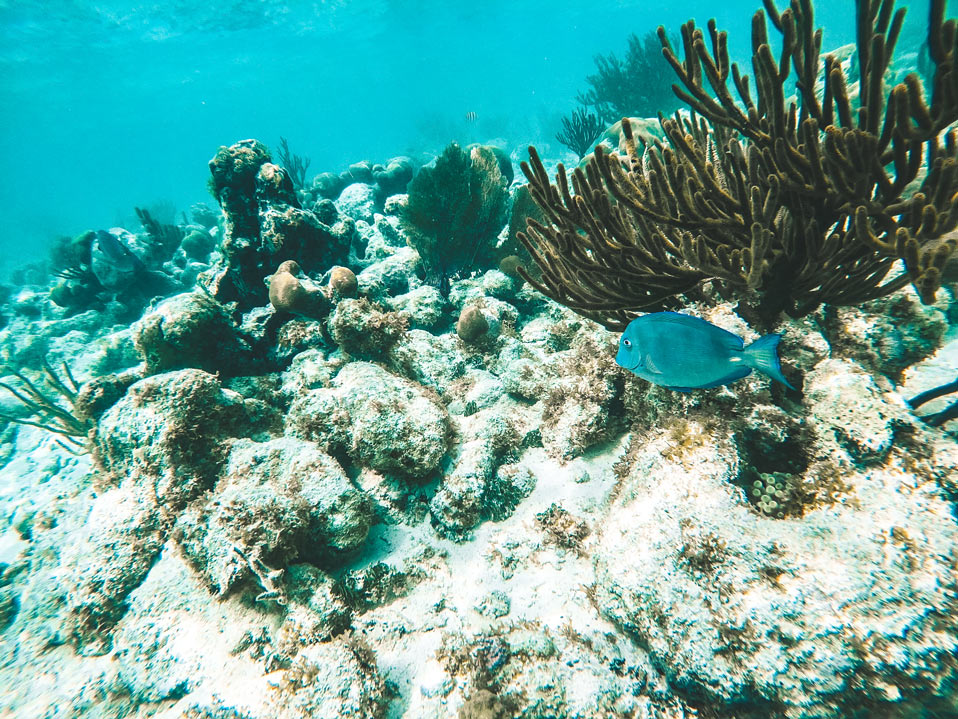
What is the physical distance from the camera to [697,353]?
5.15ft

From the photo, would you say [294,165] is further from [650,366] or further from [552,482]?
[650,366]

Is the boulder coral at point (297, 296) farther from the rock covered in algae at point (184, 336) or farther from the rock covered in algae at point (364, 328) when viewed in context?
the rock covered in algae at point (364, 328)

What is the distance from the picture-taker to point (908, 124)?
164 cm

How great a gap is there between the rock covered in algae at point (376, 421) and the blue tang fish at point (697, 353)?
1853mm

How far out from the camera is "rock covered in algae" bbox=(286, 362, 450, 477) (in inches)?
119

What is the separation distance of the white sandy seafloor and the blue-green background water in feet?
85.4

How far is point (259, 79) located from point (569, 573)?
8777 centimetres

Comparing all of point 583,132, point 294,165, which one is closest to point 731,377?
point 583,132

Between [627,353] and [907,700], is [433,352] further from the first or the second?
[907,700]

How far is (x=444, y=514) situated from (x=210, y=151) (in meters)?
148

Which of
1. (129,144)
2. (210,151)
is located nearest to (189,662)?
(129,144)

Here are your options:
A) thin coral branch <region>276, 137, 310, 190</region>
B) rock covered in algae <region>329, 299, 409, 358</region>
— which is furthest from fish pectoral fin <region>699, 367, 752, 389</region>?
thin coral branch <region>276, 137, 310, 190</region>

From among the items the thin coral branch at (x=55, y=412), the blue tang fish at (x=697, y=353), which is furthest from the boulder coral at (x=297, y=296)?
the blue tang fish at (x=697, y=353)

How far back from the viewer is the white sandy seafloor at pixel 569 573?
5.12 ft
